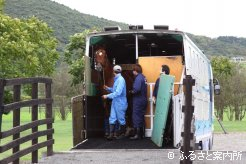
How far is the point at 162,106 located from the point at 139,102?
44.4 inches

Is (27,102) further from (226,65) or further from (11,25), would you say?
(226,65)

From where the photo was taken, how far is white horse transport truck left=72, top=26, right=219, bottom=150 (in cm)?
1138

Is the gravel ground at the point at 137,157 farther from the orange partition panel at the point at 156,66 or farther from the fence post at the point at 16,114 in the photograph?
the orange partition panel at the point at 156,66

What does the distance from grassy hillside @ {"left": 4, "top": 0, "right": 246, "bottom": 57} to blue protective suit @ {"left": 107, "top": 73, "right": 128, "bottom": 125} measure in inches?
3897

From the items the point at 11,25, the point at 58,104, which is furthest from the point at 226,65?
the point at 11,25

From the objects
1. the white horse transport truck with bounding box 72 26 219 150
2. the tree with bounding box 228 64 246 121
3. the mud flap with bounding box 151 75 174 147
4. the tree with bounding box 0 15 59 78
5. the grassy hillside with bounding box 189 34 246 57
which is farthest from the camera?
the grassy hillside with bounding box 189 34 246 57

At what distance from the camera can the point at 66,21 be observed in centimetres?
12781

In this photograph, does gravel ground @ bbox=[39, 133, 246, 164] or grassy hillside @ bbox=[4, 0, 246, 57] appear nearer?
gravel ground @ bbox=[39, 133, 246, 164]

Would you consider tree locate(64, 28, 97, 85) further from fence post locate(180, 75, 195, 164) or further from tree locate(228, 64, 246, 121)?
fence post locate(180, 75, 195, 164)

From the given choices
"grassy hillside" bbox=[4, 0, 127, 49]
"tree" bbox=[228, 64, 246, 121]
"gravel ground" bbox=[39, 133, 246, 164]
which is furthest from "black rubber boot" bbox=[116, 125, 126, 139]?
"grassy hillside" bbox=[4, 0, 127, 49]

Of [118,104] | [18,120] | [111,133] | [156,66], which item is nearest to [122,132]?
[111,133]

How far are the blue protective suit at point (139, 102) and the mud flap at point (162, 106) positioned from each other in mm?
564

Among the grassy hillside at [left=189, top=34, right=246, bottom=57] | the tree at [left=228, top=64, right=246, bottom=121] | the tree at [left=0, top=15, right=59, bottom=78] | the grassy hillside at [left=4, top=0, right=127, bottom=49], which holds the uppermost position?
the grassy hillside at [left=4, top=0, right=127, bottom=49]

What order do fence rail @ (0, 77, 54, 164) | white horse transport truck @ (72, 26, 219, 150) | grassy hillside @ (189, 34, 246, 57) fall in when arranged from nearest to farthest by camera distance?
fence rail @ (0, 77, 54, 164), white horse transport truck @ (72, 26, 219, 150), grassy hillside @ (189, 34, 246, 57)
